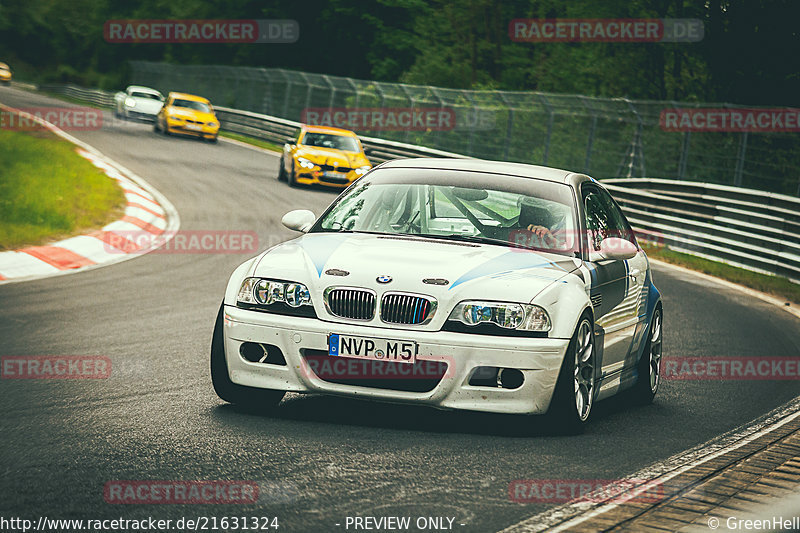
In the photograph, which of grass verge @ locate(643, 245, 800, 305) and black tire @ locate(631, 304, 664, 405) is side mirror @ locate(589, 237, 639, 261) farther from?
grass verge @ locate(643, 245, 800, 305)

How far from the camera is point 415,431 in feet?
20.7

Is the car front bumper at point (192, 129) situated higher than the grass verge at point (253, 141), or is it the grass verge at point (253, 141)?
the car front bumper at point (192, 129)

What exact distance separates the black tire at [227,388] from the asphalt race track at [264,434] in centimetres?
8

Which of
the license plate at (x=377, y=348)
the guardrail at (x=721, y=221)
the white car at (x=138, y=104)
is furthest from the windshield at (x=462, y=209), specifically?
the white car at (x=138, y=104)

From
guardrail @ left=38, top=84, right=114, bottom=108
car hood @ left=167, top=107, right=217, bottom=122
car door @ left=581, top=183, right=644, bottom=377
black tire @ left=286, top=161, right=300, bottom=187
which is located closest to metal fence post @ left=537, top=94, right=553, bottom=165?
black tire @ left=286, top=161, right=300, bottom=187

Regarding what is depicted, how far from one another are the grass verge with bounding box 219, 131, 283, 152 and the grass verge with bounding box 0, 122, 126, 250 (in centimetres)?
1549

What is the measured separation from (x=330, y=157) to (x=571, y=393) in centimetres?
2094

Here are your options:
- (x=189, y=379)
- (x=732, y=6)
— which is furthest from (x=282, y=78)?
(x=189, y=379)

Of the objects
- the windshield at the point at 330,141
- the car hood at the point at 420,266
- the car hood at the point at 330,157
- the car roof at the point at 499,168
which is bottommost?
the car hood at the point at 330,157

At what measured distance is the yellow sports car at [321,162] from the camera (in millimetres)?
26688

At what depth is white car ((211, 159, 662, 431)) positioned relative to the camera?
6.13 metres

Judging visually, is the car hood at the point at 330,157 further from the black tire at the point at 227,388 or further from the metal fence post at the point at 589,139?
the black tire at the point at 227,388

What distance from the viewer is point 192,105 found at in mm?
39094

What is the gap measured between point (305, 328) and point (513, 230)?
1.69 metres
